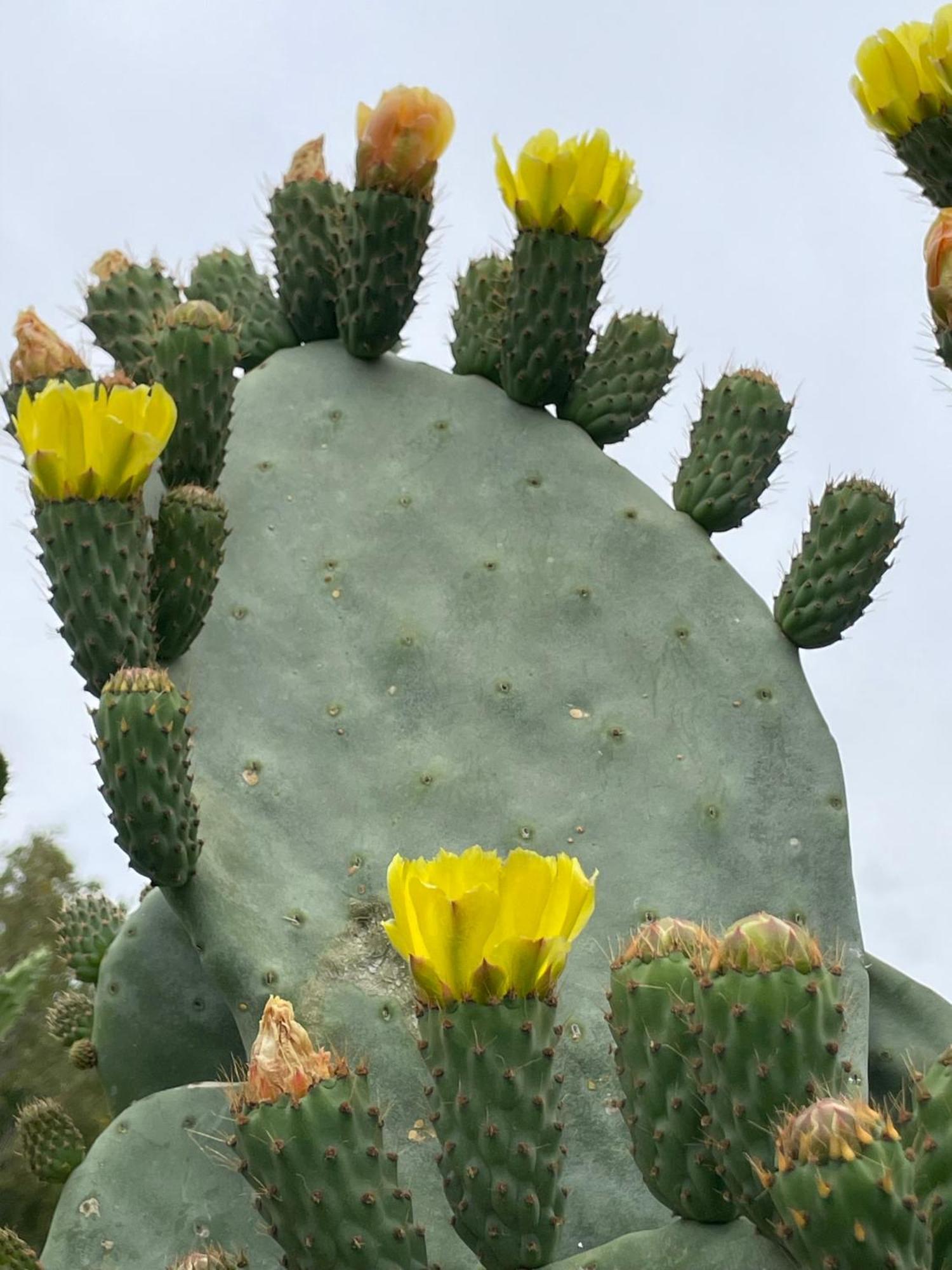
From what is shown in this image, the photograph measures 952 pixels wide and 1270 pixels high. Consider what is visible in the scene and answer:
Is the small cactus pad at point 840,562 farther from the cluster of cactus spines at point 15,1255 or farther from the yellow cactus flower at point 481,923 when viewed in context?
the cluster of cactus spines at point 15,1255

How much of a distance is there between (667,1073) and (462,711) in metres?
1.41

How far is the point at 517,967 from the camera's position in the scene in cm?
182

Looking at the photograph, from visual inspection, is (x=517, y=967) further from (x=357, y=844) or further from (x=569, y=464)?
(x=569, y=464)

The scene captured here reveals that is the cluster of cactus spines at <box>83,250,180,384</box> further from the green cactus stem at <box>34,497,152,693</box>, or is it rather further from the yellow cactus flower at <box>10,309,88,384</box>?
the green cactus stem at <box>34,497,152,693</box>

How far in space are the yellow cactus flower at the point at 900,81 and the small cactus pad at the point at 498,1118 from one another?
191 cm

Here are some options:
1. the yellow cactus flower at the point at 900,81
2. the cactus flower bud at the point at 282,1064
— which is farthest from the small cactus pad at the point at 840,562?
the cactus flower bud at the point at 282,1064

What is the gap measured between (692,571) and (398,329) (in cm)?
91

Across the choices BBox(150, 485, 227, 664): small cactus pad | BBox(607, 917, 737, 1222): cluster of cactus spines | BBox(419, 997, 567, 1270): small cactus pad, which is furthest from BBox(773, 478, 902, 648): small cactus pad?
BBox(419, 997, 567, 1270): small cactus pad

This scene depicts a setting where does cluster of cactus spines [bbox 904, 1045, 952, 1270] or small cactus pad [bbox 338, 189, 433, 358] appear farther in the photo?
small cactus pad [bbox 338, 189, 433, 358]

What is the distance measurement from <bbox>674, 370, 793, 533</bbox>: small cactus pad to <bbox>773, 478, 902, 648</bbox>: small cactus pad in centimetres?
21

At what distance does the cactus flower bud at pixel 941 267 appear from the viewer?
2.57 meters

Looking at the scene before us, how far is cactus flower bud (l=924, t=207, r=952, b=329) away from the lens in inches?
101

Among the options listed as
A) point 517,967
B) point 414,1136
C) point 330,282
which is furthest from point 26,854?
point 517,967

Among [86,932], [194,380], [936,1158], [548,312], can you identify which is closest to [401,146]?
[548,312]
